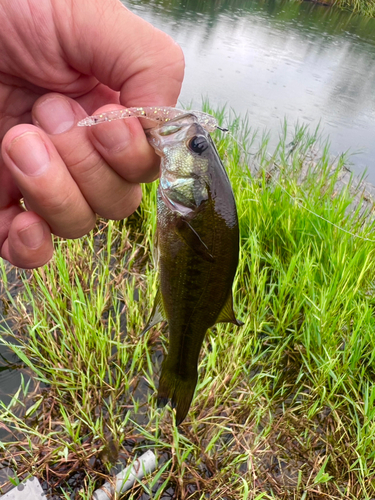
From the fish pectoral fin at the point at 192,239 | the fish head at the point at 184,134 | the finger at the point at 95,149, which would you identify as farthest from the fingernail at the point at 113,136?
the fish pectoral fin at the point at 192,239

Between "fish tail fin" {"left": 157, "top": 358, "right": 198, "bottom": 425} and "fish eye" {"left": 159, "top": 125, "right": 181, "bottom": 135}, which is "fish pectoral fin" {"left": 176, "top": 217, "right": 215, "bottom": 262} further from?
"fish tail fin" {"left": 157, "top": 358, "right": 198, "bottom": 425}

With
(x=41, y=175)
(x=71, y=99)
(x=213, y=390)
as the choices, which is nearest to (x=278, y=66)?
(x=213, y=390)

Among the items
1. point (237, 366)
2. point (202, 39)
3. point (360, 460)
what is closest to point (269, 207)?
point (237, 366)

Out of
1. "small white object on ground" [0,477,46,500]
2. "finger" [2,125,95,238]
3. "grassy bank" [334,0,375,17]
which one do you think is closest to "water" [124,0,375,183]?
"grassy bank" [334,0,375,17]

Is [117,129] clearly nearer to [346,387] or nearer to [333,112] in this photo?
[346,387]

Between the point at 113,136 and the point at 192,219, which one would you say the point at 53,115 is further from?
the point at 192,219

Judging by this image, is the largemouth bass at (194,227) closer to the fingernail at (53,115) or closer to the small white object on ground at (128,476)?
the fingernail at (53,115)
